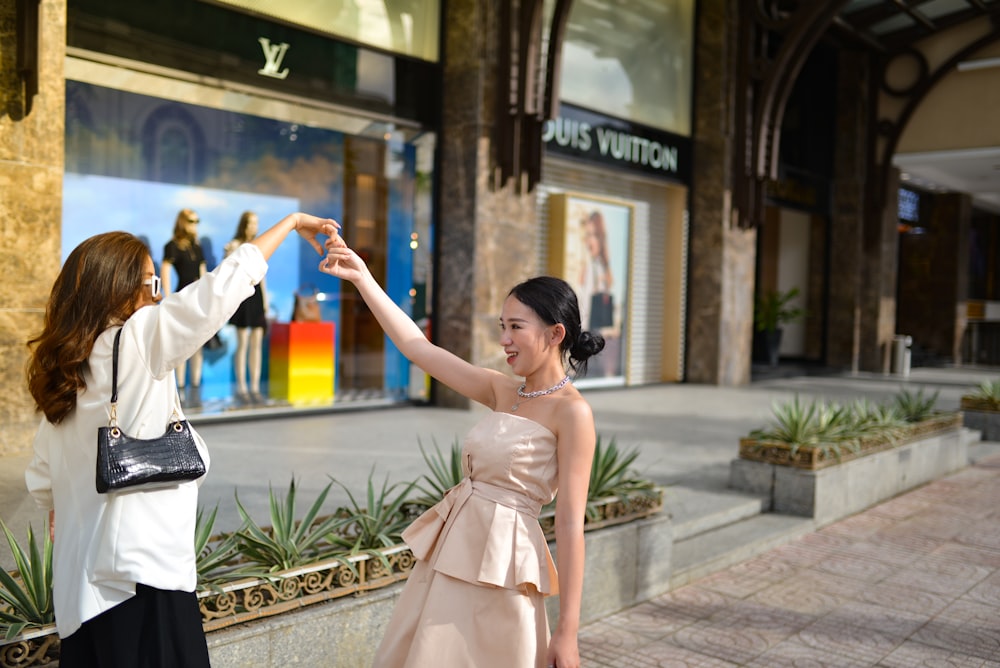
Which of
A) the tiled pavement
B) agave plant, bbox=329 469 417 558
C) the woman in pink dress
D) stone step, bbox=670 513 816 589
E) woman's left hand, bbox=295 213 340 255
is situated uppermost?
woman's left hand, bbox=295 213 340 255

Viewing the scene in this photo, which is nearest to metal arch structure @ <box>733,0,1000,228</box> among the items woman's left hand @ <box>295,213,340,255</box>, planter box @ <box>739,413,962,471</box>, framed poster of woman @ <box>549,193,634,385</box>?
framed poster of woman @ <box>549,193,634,385</box>

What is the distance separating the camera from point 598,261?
12.6 m

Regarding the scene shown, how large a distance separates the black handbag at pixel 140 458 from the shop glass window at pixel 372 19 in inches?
280

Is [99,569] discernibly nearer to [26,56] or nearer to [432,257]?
[26,56]

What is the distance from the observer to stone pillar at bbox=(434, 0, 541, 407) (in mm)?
9805

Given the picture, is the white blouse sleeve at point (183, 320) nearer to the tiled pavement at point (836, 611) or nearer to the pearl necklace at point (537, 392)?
the pearl necklace at point (537, 392)

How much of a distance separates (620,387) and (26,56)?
356 inches

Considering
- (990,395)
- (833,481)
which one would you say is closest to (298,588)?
(833,481)

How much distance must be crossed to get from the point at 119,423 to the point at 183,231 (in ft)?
21.7

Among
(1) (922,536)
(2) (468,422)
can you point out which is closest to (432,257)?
(2) (468,422)

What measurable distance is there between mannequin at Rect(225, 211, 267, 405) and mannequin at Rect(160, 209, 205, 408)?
41 cm

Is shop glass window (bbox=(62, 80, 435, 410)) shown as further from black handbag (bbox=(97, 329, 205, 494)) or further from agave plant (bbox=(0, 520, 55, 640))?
black handbag (bbox=(97, 329, 205, 494))

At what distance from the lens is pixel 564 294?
2.44 m

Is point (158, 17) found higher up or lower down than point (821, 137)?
lower down
